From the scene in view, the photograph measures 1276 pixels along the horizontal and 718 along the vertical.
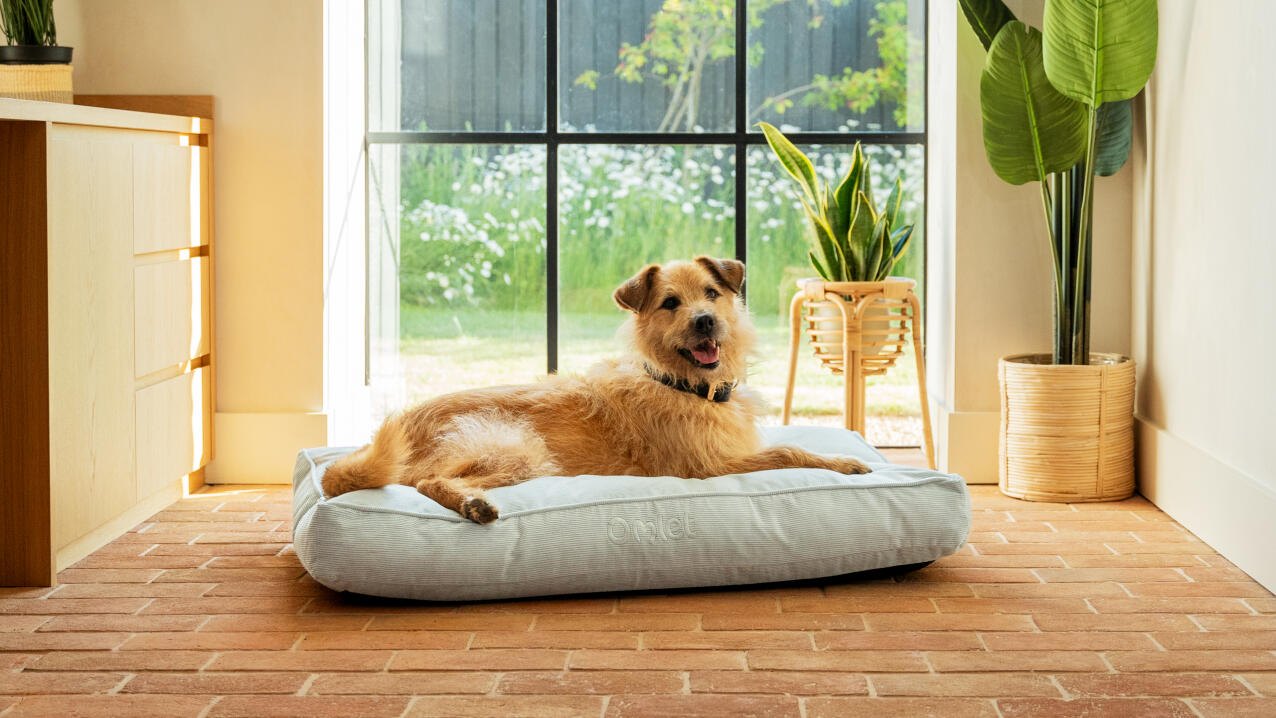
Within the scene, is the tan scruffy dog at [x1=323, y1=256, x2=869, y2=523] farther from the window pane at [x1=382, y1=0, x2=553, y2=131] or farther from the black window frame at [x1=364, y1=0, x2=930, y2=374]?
the window pane at [x1=382, y1=0, x2=553, y2=131]

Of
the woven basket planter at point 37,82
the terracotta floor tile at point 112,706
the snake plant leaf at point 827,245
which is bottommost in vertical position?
the terracotta floor tile at point 112,706

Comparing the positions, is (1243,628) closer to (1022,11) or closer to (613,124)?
(1022,11)

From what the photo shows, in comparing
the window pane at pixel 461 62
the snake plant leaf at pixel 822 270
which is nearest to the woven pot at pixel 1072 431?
the snake plant leaf at pixel 822 270

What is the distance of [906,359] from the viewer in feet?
17.2

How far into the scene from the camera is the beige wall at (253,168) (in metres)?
4.51

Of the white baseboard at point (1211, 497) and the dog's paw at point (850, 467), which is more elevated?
the dog's paw at point (850, 467)

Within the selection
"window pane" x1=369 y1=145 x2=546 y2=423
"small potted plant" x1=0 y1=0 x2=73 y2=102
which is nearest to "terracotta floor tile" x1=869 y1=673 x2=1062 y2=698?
"window pane" x1=369 y1=145 x2=546 y2=423

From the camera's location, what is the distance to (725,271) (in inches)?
135

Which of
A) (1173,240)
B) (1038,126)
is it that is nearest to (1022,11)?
(1038,126)

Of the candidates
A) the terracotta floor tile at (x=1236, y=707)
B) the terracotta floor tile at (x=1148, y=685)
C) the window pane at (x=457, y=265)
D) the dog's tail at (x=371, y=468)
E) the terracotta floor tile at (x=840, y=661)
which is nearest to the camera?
the terracotta floor tile at (x=1236, y=707)

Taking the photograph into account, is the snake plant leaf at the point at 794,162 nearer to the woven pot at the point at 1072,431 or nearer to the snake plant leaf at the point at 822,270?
the snake plant leaf at the point at 822,270

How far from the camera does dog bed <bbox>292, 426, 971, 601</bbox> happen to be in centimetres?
292

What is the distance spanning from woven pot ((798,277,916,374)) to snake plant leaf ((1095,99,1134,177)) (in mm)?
782

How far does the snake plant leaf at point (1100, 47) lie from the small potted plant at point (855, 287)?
31.8 inches
